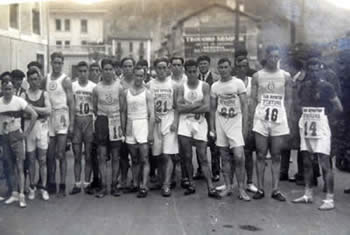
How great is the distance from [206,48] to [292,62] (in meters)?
39.8

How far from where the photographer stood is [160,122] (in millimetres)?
6852

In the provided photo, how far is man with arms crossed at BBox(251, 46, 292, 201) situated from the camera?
6.41 meters

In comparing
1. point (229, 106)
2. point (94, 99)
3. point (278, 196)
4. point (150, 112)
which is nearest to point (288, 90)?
point (229, 106)

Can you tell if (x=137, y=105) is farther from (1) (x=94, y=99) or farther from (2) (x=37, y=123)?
(2) (x=37, y=123)

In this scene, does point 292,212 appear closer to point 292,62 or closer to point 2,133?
point 292,62

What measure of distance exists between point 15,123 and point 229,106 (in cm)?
295

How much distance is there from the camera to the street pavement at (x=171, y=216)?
5.23m

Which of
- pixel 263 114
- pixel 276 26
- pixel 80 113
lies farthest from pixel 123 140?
pixel 276 26

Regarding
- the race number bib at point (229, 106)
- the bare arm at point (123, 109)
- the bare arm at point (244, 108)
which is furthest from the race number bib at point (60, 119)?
the bare arm at point (244, 108)

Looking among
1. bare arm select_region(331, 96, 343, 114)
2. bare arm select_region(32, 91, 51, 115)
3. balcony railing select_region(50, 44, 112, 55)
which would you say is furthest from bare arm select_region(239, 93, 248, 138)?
balcony railing select_region(50, 44, 112, 55)

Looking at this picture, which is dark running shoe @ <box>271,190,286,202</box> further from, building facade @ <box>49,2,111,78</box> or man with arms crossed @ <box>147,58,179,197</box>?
building facade @ <box>49,2,111,78</box>

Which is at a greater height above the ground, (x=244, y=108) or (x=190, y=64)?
(x=190, y=64)

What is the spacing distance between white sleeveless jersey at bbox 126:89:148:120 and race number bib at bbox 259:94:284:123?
1.65 m

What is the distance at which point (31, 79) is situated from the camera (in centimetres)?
650
